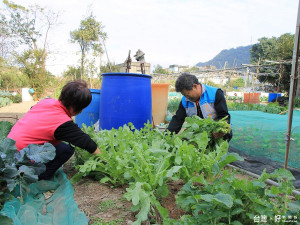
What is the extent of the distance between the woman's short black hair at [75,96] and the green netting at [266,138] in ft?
7.09

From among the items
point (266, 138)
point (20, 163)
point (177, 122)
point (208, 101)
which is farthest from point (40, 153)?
point (266, 138)

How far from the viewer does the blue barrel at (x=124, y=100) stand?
308 cm

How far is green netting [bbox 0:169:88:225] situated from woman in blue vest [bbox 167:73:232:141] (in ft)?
4.32

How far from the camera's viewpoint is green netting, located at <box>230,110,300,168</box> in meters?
2.57

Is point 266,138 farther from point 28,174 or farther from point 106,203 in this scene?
point 28,174

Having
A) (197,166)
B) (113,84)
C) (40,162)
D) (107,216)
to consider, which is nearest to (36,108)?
(40,162)

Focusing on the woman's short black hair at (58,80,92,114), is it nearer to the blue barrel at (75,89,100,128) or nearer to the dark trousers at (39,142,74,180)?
the dark trousers at (39,142,74,180)

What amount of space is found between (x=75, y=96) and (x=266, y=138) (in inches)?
94.8

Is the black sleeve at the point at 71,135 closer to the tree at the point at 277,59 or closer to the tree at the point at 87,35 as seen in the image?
the tree at the point at 277,59

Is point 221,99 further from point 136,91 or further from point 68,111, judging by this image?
point 68,111

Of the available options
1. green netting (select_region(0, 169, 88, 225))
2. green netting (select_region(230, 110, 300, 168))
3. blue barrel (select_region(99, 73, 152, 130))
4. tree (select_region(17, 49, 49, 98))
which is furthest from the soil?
tree (select_region(17, 49, 49, 98))

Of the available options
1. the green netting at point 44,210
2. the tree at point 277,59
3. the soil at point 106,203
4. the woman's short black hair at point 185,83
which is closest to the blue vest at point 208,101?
the woman's short black hair at point 185,83

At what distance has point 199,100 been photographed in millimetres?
2426

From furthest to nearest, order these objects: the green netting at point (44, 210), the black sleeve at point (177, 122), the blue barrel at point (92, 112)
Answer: the blue barrel at point (92, 112), the black sleeve at point (177, 122), the green netting at point (44, 210)
